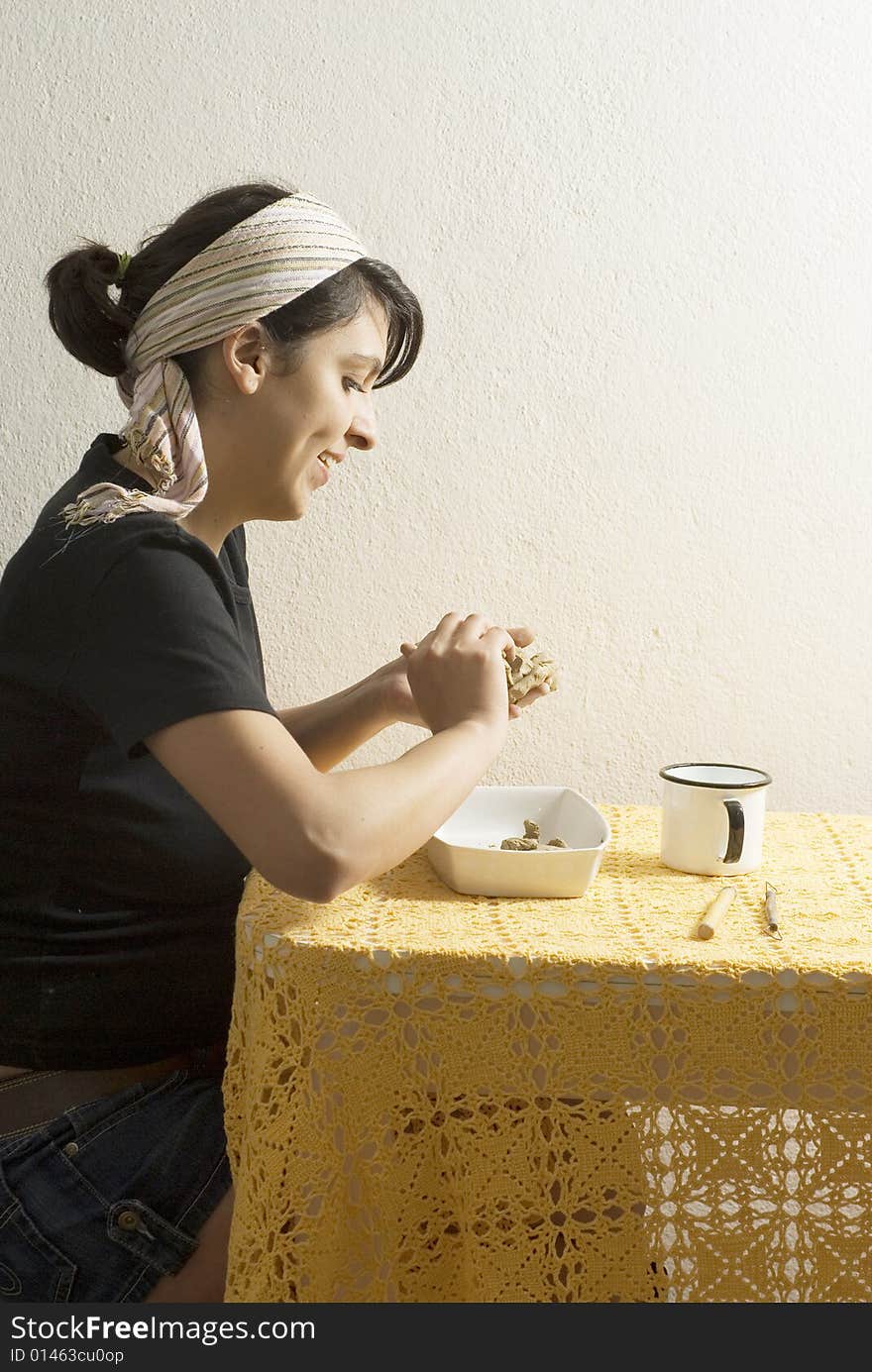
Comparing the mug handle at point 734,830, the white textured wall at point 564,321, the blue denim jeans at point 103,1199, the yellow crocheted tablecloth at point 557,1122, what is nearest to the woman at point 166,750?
the blue denim jeans at point 103,1199

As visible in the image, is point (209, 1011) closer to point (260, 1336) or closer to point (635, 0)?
point (260, 1336)

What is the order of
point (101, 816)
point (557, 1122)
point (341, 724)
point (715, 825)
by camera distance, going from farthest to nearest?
point (341, 724) < point (715, 825) < point (101, 816) < point (557, 1122)

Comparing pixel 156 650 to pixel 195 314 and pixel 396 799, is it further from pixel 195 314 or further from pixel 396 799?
pixel 195 314

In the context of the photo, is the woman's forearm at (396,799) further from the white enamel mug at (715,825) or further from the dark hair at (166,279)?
the dark hair at (166,279)

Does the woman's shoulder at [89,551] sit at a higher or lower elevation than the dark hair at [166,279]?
lower

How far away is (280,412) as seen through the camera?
1.00 meters

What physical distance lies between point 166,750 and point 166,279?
418mm

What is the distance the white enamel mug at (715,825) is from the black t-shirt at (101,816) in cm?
37

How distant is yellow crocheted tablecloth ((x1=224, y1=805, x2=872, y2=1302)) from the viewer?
78cm

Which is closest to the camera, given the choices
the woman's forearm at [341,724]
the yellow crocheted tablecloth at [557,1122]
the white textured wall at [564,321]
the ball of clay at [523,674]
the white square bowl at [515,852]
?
the yellow crocheted tablecloth at [557,1122]

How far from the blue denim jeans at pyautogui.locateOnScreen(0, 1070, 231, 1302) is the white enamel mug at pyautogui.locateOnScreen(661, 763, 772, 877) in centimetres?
44

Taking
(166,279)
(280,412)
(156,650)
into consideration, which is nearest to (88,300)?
(166,279)

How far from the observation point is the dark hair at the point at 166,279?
3.27ft

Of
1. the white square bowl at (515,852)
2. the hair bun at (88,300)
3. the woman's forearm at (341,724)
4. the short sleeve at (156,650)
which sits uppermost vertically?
the hair bun at (88,300)
